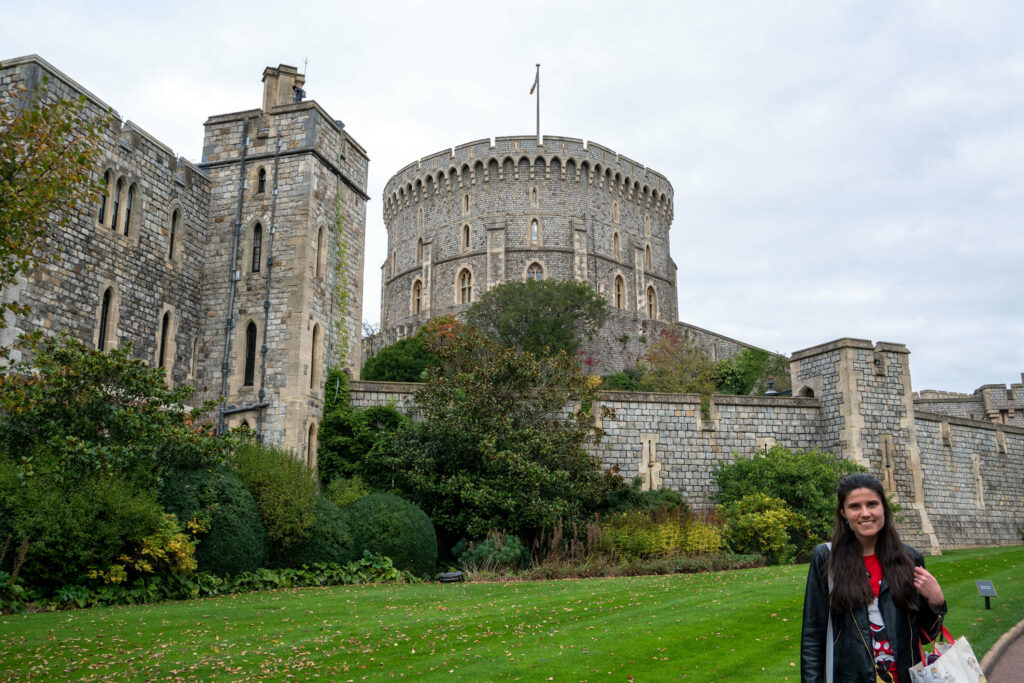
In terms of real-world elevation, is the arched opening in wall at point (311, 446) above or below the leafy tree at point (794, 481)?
above

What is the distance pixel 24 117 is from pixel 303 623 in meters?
6.18

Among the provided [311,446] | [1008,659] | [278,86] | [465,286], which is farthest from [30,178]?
[465,286]

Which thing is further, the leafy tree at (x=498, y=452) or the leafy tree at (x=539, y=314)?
the leafy tree at (x=539, y=314)

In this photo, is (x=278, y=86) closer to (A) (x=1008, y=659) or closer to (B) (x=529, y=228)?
(A) (x=1008, y=659)

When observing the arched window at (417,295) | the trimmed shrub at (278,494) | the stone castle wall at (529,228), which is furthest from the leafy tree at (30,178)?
the arched window at (417,295)

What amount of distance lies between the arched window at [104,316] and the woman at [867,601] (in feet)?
54.9

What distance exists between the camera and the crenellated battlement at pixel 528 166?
49.6m

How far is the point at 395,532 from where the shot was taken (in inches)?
617

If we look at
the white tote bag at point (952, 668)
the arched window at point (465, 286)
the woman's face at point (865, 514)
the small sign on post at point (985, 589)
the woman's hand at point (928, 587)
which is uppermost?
the arched window at point (465, 286)

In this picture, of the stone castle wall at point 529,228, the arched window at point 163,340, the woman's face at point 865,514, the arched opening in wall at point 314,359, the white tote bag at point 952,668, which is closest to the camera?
the white tote bag at point 952,668

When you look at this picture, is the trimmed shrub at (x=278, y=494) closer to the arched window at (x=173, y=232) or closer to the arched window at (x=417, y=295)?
the arched window at (x=173, y=232)

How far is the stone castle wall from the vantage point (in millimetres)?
49500

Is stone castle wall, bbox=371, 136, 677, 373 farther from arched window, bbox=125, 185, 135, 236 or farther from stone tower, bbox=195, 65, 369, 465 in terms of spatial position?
arched window, bbox=125, 185, 135, 236

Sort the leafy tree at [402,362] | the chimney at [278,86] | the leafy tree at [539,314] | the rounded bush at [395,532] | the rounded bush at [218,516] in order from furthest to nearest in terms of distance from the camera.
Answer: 1. the leafy tree at [539,314]
2. the leafy tree at [402,362]
3. the chimney at [278,86]
4. the rounded bush at [395,532]
5. the rounded bush at [218,516]
